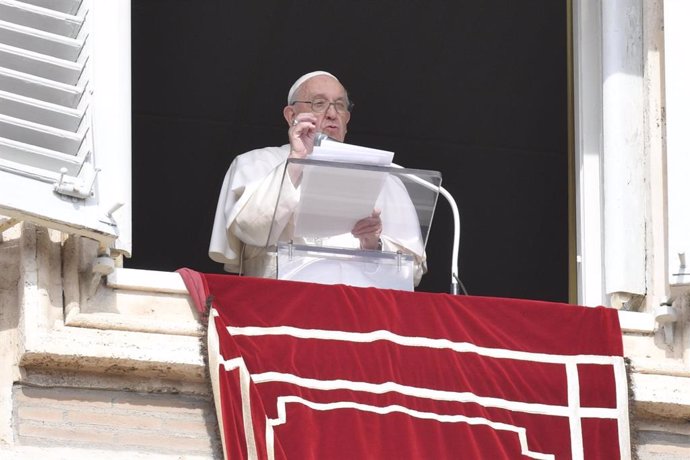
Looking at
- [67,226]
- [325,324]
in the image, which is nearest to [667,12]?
[325,324]

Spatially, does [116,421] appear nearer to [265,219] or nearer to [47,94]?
[47,94]

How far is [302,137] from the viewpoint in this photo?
7641 mm

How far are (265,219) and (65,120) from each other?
93 centimetres

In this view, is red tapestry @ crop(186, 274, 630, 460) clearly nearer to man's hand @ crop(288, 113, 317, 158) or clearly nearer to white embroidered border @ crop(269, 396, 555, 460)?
white embroidered border @ crop(269, 396, 555, 460)

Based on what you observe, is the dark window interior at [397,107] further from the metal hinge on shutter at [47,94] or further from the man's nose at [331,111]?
the metal hinge on shutter at [47,94]

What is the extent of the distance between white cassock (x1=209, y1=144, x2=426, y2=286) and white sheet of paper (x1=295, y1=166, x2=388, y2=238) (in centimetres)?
7

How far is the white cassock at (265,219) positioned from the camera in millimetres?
7328

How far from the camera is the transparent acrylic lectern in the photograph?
7102mm

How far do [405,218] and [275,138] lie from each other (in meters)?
2.86

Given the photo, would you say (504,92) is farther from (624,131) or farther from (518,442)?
(518,442)

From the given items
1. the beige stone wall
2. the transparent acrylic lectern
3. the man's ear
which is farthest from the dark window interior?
the beige stone wall

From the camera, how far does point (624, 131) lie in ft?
25.0

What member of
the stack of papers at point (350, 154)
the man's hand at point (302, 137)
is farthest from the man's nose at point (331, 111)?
the stack of papers at point (350, 154)

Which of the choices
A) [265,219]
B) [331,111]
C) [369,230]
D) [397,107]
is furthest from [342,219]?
[397,107]
